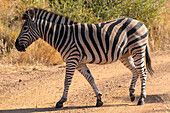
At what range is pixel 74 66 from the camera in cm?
557

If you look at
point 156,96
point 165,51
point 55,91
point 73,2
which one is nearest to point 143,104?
point 156,96

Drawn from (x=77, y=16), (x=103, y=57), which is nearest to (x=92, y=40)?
(x=103, y=57)

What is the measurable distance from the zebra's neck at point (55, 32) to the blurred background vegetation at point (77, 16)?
3.35m

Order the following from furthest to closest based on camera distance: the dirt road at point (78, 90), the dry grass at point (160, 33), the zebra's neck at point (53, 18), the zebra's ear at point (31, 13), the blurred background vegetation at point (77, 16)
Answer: the dry grass at point (160, 33) < the blurred background vegetation at point (77, 16) < the zebra's neck at point (53, 18) < the zebra's ear at point (31, 13) < the dirt road at point (78, 90)

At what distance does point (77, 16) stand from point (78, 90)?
4.31 meters

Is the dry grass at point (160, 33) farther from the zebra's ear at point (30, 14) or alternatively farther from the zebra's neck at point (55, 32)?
the zebra's ear at point (30, 14)

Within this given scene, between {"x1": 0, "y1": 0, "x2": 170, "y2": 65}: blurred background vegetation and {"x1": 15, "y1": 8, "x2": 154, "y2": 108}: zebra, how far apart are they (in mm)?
3382

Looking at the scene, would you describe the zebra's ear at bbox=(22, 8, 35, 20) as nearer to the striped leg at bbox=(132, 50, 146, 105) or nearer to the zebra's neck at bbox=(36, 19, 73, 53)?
the zebra's neck at bbox=(36, 19, 73, 53)

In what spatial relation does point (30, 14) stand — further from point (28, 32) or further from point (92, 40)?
point (92, 40)

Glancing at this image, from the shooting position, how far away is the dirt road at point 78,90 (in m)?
5.67

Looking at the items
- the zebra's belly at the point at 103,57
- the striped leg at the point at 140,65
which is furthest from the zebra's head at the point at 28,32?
the striped leg at the point at 140,65

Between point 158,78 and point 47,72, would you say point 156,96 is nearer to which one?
point 158,78

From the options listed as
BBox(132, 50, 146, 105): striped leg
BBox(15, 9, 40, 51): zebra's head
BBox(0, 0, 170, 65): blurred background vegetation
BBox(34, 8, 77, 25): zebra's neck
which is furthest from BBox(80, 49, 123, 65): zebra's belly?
BBox(0, 0, 170, 65): blurred background vegetation

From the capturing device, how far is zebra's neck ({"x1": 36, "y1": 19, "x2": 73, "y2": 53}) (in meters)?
5.85
